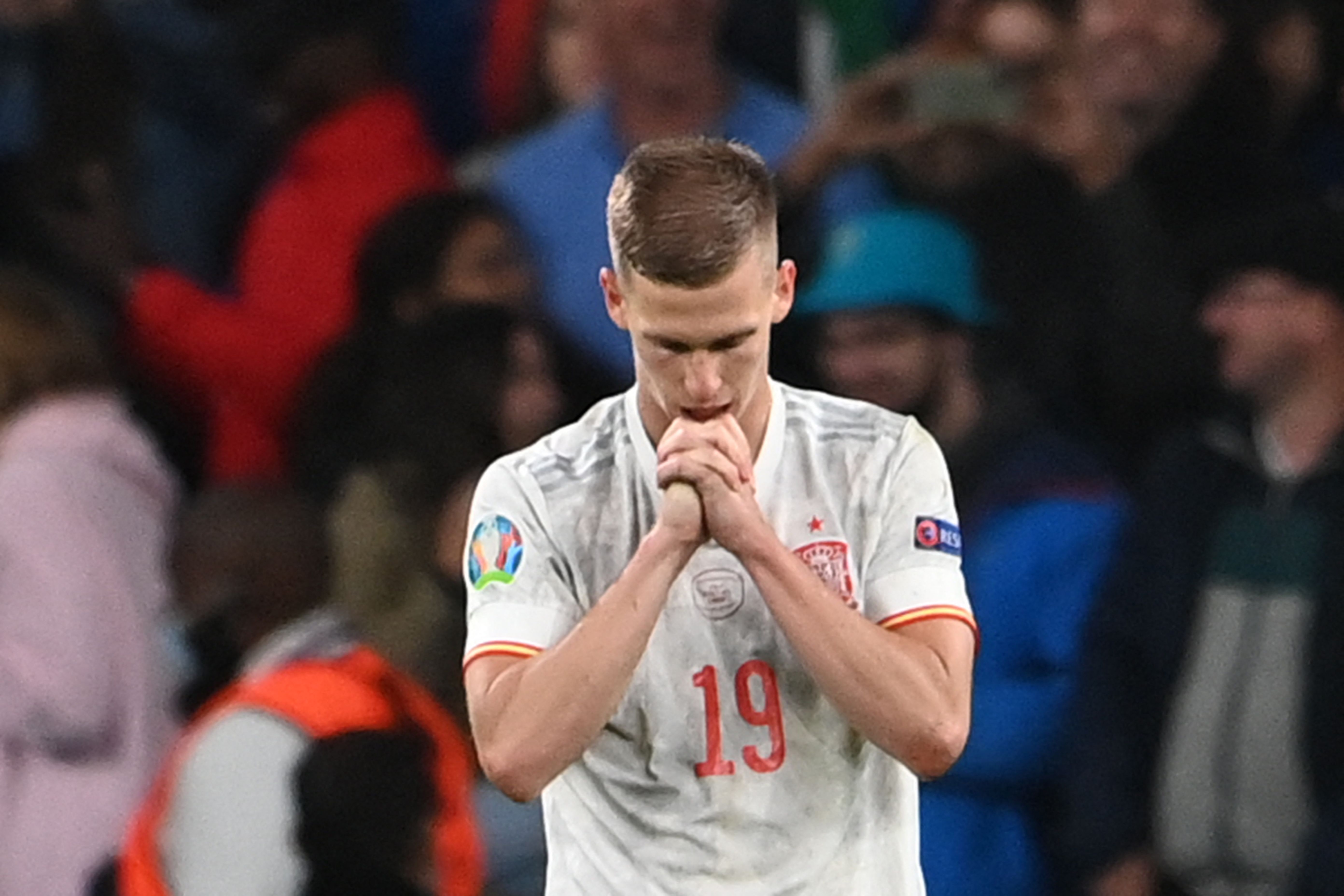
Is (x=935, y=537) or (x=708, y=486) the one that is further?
(x=935, y=537)

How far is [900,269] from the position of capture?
14.5ft

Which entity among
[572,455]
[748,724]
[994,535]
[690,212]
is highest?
[690,212]

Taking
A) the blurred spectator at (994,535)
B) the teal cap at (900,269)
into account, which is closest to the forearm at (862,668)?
the blurred spectator at (994,535)

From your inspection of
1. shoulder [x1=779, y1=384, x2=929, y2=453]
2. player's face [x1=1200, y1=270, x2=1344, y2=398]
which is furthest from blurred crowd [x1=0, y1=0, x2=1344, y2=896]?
shoulder [x1=779, y1=384, x2=929, y2=453]

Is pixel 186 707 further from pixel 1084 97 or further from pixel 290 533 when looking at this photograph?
pixel 1084 97

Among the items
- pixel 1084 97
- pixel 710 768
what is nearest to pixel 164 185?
pixel 1084 97

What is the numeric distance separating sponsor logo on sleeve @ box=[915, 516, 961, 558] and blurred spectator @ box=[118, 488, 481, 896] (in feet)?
5.97

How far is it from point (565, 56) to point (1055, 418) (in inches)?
49.2

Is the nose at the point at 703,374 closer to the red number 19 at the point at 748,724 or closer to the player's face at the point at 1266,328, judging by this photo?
the red number 19 at the point at 748,724

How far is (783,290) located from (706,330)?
0.16 meters

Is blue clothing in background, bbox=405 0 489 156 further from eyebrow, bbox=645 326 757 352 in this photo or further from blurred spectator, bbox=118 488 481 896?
eyebrow, bbox=645 326 757 352

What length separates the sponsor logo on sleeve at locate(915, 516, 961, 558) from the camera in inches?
106

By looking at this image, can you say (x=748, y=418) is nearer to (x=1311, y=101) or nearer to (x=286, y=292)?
(x=1311, y=101)

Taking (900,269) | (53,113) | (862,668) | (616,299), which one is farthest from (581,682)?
(53,113)
